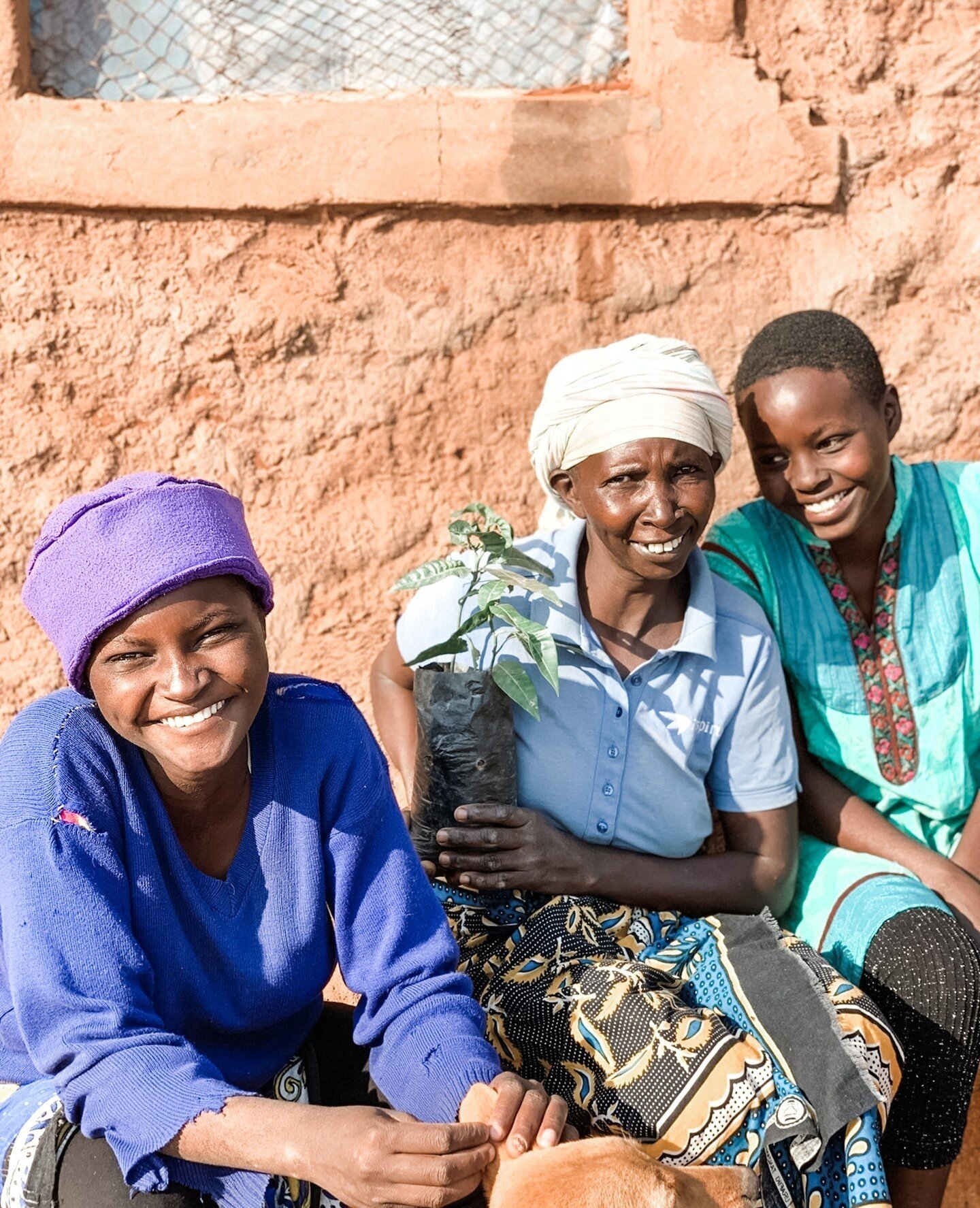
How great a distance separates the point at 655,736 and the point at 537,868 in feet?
1.22

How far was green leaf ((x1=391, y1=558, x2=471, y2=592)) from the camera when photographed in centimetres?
271

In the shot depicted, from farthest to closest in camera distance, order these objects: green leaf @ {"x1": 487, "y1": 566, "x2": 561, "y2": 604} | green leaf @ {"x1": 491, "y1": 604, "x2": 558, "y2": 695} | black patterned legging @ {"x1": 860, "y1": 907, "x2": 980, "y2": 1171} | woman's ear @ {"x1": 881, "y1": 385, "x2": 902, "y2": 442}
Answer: woman's ear @ {"x1": 881, "y1": 385, "x2": 902, "y2": 442}, green leaf @ {"x1": 487, "y1": 566, "x2": 561, "y2": 604}, green leaf @ {"x1": 491, "y1": 604, "x2": 558, "y2": 695}, black patterned legging @ {"x1": 860, "y1": 907, "x2": 980, "y2": 1171}

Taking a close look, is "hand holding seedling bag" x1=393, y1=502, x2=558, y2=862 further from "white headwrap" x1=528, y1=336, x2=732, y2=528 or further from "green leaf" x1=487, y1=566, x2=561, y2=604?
"white headwrap" x1=528, y1=336, x2=732, y2=528

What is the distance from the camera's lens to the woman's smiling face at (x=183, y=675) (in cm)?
196

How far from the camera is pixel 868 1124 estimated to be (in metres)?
2.20

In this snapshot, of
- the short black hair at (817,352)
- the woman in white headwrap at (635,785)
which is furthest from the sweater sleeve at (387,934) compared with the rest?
the short black hair at (817,352)

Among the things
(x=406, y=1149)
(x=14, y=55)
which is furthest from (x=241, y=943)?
(x=14, y=55)

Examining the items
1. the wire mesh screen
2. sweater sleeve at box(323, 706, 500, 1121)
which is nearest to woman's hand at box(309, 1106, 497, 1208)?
sweater sleeve at box(323, 706, 500, 1121)

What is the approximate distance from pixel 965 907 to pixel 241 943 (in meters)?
1.56

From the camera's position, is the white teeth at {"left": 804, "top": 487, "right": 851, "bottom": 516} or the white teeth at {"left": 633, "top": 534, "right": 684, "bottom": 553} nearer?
the white teeth at {"left": 633, "top": 534, "right": 684, "bottom": 553}

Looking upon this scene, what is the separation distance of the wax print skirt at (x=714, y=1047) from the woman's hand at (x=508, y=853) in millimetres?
90

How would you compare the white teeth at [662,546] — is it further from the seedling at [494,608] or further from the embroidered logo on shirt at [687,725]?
the embroidered logo on shirt at [687,725]

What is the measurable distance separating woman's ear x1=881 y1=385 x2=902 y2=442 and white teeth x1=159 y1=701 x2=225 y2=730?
71.0 inches

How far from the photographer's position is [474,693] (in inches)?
104
